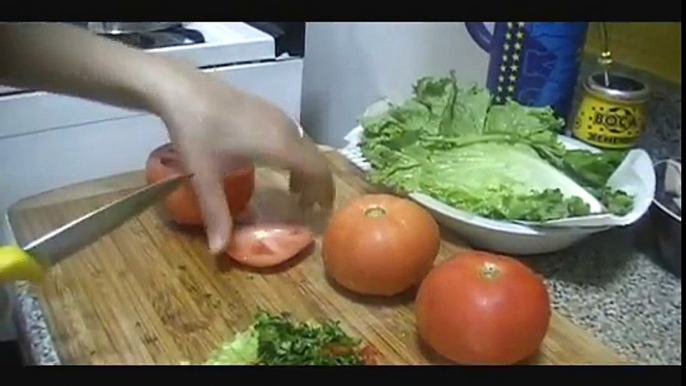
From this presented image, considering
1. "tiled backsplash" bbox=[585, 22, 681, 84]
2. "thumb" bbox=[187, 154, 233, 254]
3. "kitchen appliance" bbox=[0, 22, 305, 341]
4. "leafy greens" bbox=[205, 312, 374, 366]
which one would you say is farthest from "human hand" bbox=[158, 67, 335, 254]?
"tiled backsplash" bbox=[585, 22, 681, 84]

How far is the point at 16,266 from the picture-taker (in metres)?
0.52

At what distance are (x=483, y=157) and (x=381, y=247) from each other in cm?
19

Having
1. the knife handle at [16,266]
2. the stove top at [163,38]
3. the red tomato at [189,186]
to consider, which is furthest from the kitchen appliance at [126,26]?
the knife handle at [16,266]

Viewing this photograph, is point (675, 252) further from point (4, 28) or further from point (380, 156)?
point (4, 28)

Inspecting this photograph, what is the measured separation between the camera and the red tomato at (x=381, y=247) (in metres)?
0.66

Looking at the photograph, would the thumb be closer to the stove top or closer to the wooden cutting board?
the wooden cutting board

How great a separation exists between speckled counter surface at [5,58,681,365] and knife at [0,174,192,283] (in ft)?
0.24

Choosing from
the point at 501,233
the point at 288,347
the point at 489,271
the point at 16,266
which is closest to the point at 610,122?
the point at 501,233

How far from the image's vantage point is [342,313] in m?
0.67

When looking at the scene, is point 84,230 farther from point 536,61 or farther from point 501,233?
point 536,61

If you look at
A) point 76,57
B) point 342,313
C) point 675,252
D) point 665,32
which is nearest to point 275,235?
point 342,313

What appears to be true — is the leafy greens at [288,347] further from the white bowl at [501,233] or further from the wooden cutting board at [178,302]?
the white bowl at [501,233]

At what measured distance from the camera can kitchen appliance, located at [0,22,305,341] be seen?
0.86 m

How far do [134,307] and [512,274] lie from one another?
0.26 meters
